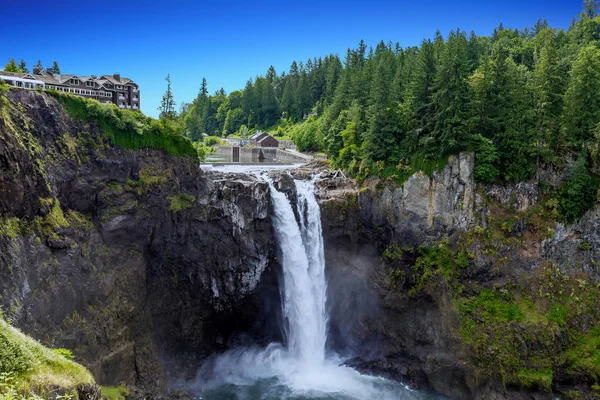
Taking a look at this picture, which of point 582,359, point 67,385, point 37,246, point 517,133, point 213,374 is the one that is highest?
point 517,133

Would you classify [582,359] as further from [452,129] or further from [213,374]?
[213,374]

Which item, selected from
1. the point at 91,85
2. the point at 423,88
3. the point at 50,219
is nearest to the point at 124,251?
the point at 50,219

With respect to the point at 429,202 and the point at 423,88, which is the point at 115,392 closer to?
the point at 429,202

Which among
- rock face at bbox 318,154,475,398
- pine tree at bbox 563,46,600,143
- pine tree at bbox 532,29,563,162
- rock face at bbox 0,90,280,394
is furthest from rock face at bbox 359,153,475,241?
rock face at bbox 0,90,280,394

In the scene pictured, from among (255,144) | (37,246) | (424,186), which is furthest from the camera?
(255,144)

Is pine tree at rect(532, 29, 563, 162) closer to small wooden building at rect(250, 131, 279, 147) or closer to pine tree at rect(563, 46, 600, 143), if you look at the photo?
pine tree at rect(563, 46, 600, 143)

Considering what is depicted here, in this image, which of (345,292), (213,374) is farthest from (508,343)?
(213,374)

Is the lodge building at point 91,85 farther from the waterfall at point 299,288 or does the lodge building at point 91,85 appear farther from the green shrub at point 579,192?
the green shrub at point 579,192

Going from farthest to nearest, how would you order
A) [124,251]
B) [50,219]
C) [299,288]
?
[299,288] → [124,251] → [50,219]

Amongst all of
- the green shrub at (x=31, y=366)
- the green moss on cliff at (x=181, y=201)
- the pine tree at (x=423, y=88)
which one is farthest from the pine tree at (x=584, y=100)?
the green shrub at (x=31, y=366)
